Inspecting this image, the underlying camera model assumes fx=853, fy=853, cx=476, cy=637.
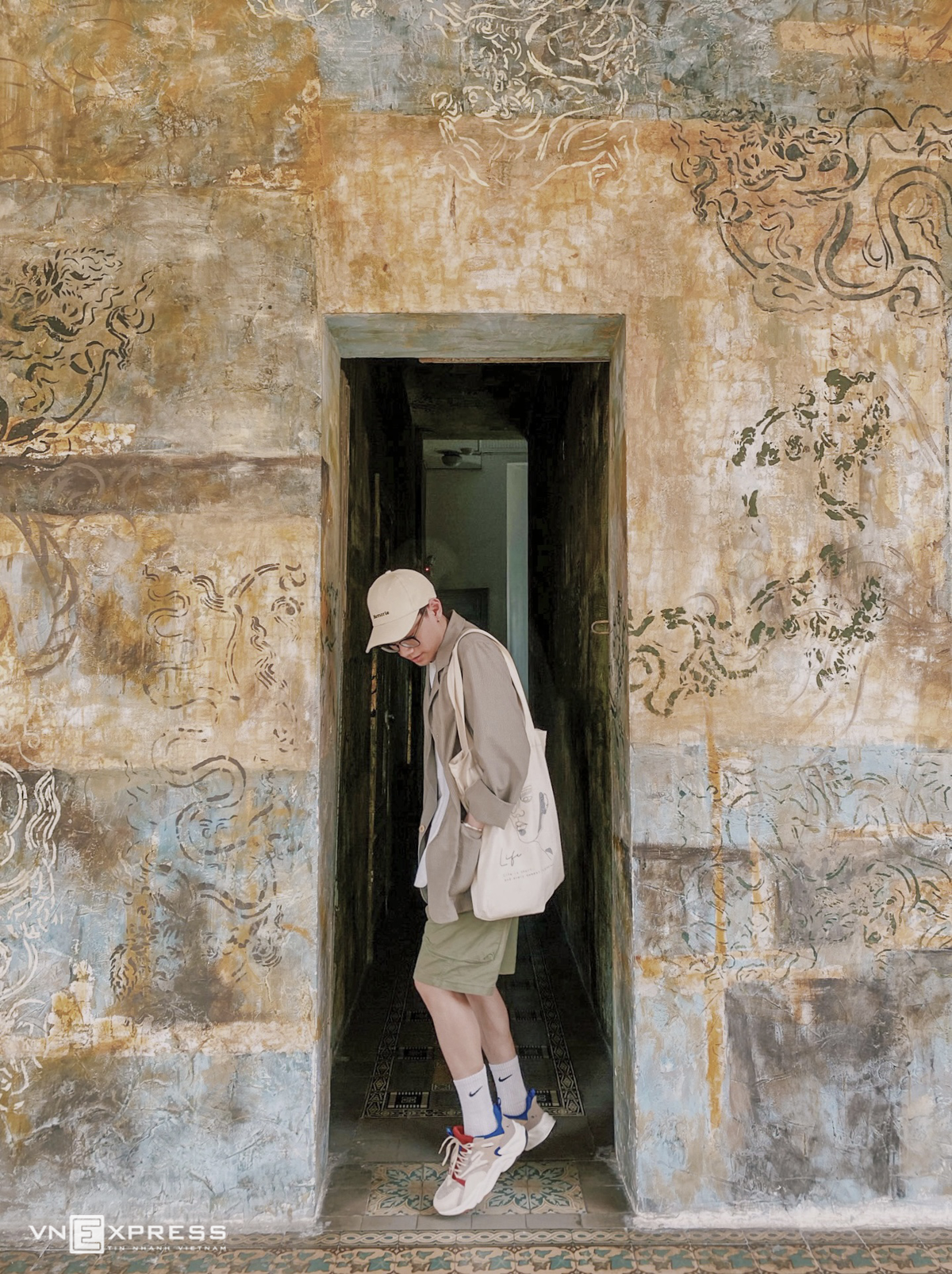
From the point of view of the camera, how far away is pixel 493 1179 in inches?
91.7

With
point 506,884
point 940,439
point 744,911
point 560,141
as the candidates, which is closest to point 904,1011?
point 744,911

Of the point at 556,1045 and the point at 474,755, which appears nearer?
the point at 474,755

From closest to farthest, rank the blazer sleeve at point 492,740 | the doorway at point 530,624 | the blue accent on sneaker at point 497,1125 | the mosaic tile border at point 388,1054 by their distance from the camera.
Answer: the blazer sleeve at point 492,740 → the blue accent on sneaker at point 497,1125 → the mosaic tile border at point 388,1054 → the doorway at point 530,624

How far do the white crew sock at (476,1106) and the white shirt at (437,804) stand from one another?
55 centimetres

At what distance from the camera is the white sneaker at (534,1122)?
2.56m

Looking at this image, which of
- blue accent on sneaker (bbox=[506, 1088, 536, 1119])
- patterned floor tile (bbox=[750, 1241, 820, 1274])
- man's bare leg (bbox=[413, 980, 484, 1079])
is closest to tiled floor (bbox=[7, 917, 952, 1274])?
patterned floor tile (bbox=[750, 1241, 820, 1274])

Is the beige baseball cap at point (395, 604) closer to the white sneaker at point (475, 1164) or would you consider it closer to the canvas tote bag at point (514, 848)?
the canvas tote bag at point (514, 848)

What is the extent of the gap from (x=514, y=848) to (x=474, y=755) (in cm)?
28

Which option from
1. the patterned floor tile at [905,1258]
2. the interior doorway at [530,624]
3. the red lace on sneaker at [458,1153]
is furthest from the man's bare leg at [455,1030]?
the patterned floor tile at [905,1258]

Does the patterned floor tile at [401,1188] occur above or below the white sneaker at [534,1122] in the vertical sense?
below

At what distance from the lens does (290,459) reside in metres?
→ 2.39

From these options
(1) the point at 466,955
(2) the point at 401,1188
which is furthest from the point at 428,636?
(2) the point at 401,1188

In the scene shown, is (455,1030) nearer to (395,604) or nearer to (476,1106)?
(476,1106)

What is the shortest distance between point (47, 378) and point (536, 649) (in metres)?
4.19
